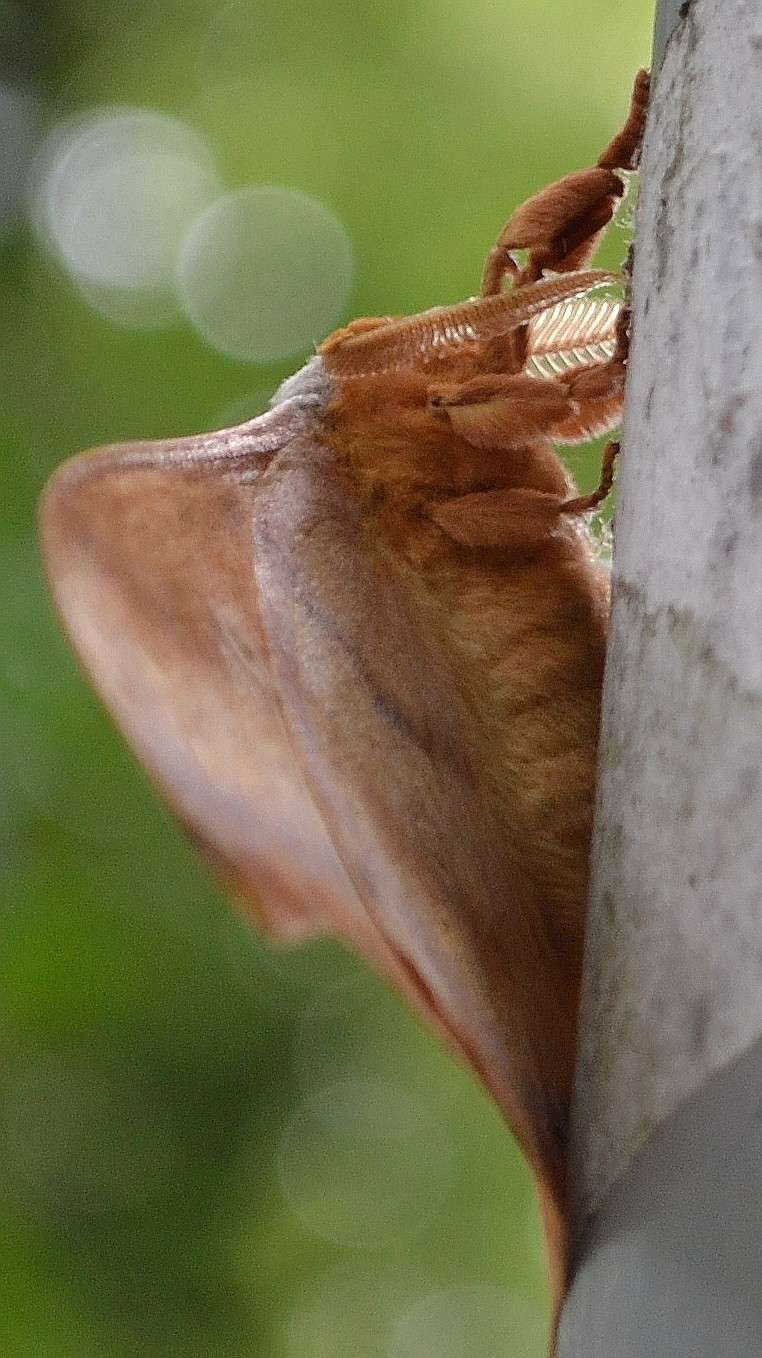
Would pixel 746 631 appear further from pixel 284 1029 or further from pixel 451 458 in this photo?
pixel 284 1029

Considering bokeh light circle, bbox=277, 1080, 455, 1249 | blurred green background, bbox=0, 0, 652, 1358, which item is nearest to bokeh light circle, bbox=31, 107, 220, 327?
blurred green background, bbox=0, 0, 652, 1358

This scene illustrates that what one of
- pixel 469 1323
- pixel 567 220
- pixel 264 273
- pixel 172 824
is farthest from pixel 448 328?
pixel 469 1323

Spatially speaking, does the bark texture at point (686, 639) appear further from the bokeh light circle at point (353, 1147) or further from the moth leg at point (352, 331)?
the bokeh light circle at point (353, 1147)

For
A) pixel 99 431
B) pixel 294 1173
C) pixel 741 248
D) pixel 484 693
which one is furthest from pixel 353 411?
pixel 294 1173

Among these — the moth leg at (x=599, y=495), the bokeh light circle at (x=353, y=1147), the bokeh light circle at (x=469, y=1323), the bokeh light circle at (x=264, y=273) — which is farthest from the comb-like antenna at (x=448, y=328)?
the bokeh light circle at (x=469, y=1323)

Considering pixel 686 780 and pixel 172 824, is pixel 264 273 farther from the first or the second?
pixel 686 780
